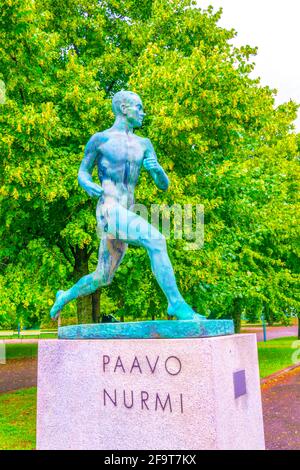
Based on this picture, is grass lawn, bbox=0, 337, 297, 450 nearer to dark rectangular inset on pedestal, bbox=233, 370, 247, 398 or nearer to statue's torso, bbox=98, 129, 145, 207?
dark rectangular inset on pedestal, bbox=233, 370, 247, 398

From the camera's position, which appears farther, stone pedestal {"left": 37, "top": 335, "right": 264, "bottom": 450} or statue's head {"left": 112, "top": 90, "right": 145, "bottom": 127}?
statue's head {"left": 112, "top": 90, "right": 145, "bottom": 127}

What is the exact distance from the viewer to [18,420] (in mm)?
10289

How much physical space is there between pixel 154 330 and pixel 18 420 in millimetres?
6367

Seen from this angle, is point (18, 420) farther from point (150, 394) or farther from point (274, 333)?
point (274, 333)

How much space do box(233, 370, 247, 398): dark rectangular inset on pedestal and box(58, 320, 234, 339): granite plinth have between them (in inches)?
15.0

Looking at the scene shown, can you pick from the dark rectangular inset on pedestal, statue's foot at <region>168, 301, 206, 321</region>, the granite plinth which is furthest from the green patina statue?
the dark rectangular inset on pedestal

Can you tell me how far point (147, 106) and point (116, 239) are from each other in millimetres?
6527

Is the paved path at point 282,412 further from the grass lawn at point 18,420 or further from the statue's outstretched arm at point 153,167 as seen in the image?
the statue's outstretched arm at point 153,167

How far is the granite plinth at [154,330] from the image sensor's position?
4.83 meters

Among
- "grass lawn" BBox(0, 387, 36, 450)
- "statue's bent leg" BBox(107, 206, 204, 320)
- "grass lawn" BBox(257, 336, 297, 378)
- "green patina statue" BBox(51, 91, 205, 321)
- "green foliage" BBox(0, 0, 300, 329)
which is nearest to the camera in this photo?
"statue's bent leg" BBox(107, 206, 204, 320)

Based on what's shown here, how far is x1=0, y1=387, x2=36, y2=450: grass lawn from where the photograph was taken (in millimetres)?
8508

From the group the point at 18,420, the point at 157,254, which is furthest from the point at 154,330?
the point at 18,420
